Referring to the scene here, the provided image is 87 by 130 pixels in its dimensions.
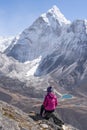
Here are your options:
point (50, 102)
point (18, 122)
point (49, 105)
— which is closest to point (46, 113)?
point (49, 105)

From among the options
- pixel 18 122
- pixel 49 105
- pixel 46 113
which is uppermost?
pixel 49 105

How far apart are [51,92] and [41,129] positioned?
225 inches

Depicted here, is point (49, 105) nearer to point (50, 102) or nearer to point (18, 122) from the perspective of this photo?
point (50, 102)

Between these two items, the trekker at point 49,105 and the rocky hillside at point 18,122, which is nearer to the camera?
the rocky hillside at point 18,122

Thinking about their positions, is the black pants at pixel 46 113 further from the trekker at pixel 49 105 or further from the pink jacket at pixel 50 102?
the pink jacket at pixel 50 102

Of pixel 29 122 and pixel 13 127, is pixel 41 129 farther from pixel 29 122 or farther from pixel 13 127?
pixel 13 127

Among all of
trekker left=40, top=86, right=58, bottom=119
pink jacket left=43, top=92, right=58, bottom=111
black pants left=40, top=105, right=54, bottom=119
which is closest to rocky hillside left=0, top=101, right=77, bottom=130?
black pants left=40, top=105, right=54, bottom=119

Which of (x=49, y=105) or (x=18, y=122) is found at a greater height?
(x=49, y=105)

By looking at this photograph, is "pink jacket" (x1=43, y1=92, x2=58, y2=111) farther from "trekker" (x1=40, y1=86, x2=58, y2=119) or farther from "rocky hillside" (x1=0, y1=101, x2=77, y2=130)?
"rocky hillside" (x1=0, y1=101, x2=77, y2=130)

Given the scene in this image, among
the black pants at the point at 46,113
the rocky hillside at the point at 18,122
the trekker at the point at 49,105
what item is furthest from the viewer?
the trekker at the point at 49,105

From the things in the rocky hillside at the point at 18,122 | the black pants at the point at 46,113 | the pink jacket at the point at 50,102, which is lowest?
the rocky hillside at the point at 18,122

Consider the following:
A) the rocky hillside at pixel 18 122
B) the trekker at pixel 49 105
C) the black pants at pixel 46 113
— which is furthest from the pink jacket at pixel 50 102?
the rocky hillside at pixel 18 122

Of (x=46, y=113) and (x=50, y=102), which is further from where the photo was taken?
(x=50, y=102)

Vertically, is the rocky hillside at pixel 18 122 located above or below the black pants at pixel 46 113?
below
